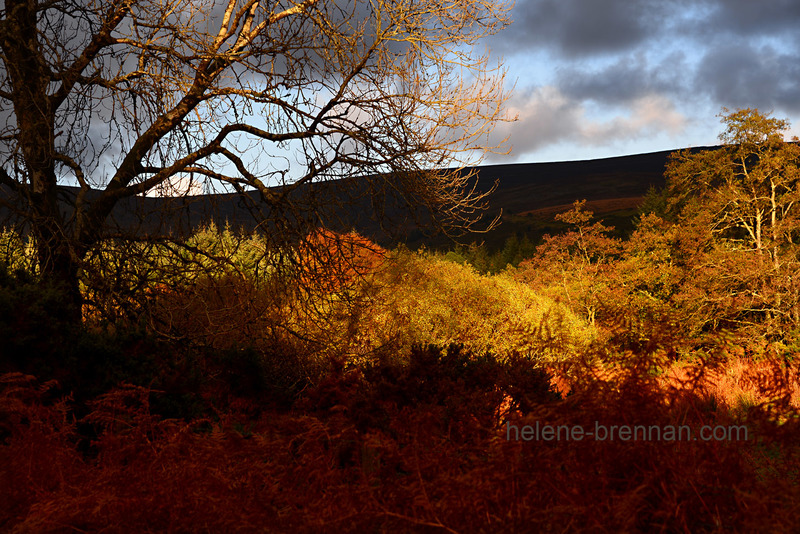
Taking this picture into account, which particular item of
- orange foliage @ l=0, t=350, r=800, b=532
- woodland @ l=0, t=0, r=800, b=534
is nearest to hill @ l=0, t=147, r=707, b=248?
woodland @ l=0, t=0, r=800, b=534

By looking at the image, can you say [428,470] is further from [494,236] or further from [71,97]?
[494,236]

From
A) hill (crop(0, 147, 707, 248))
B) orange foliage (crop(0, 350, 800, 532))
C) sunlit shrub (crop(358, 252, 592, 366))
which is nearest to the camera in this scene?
orange foliage (crop(0, 350, 800, 532))

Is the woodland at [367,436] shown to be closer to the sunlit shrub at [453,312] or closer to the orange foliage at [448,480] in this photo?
the orange foliage at [448,480]

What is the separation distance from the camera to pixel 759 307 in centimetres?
2069

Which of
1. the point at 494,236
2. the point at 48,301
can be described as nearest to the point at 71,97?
the point at 48,301

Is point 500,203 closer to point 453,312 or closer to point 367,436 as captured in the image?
point 453,312

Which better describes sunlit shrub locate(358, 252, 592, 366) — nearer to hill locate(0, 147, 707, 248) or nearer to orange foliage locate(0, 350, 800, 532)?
hill locate(0, 147, 707, 248)

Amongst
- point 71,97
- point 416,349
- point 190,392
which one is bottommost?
point 190,392

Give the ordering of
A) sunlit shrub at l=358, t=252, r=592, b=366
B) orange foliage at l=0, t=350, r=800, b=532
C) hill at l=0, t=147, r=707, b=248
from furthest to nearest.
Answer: sunlit shrub at l=358, t=252, r=592, b=366 < hill at l=0, t=147, r=707, b=248 < orange foliage at l=0, t=350, r=800, b=532

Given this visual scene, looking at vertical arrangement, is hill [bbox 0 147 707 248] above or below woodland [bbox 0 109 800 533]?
above

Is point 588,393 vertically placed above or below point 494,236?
below

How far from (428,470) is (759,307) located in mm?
21876

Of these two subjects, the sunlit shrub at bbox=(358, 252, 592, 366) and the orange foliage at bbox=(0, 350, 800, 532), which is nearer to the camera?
the orange foliage at bbox=(0, 350, 800, 532)

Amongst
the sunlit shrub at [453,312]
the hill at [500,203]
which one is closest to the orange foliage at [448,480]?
the hill at [500,203]
